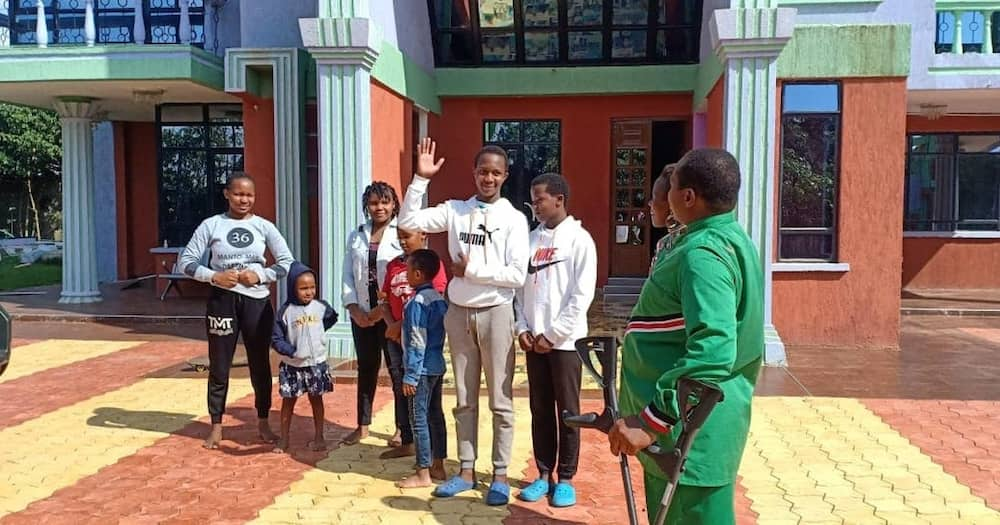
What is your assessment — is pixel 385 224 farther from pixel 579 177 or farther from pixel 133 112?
pixel 133 112

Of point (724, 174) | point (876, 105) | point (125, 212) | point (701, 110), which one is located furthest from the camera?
point (125, 212)

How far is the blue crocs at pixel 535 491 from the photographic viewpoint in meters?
4.10

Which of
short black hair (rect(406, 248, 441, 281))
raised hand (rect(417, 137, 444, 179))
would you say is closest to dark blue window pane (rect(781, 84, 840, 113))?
short black hair (rect(406, 248, 441, 281))

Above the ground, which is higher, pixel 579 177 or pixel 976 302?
pixel 579 177

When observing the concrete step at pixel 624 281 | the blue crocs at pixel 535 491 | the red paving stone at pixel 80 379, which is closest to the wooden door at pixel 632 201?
the concrete step at pixel 624 281

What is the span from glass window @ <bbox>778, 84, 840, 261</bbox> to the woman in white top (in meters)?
5.06

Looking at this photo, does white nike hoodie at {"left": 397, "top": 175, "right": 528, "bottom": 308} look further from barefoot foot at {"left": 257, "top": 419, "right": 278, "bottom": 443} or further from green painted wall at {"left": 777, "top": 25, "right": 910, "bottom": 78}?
green painted wall at {"left": 777, "top": 25, "right": 910, "bottom": 78}

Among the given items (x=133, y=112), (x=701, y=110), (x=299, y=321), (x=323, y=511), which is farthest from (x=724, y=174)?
(x=133, y=112)

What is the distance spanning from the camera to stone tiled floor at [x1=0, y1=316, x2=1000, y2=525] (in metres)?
4.03

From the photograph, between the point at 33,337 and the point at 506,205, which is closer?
the point at 506,205

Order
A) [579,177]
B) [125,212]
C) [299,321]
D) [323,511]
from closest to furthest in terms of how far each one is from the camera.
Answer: [323,511], [299,321], [579,177], [125,212]

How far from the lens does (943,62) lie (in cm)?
1052

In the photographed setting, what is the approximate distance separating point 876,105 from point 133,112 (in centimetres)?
1181

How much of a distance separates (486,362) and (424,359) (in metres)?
0.38
